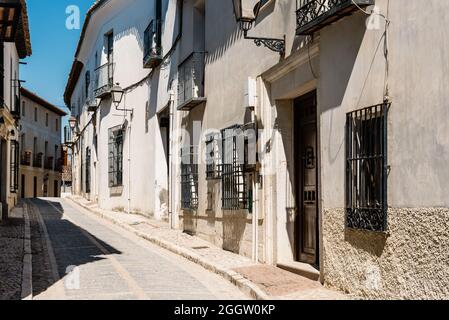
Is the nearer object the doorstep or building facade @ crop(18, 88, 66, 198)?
the doorstep

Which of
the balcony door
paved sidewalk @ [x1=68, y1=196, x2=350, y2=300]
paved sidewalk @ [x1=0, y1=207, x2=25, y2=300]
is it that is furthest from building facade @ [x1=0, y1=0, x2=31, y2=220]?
the balcony door

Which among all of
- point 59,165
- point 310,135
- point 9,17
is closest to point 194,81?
point 9,17

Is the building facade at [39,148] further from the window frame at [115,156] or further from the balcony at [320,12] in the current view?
the balcony at [320,12]

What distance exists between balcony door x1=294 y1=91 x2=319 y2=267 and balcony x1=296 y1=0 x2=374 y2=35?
1288 mm

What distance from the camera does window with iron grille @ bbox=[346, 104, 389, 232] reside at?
5.89 meters

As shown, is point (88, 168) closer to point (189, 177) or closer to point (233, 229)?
point (189, 177)

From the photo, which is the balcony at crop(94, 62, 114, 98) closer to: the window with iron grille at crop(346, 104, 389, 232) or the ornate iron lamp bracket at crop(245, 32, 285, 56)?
the ornate iron lamp bracket at crop(245, 32, 285, 56)

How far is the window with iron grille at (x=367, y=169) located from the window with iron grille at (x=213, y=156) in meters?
4.94

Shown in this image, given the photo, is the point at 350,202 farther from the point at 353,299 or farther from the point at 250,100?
the point at 250,100

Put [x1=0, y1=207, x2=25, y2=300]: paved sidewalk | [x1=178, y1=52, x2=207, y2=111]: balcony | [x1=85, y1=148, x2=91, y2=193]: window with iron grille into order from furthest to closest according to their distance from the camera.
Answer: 1. [x1=85, y1=148, x2=91, y2=193]: window with iron grille
2. [x1=178, y1=52, x2=207, y2=111]: balcony
3. [x1=0, y1=207, x2=25, y2=300]: paved sidewalk

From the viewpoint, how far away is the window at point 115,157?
69.0 feet

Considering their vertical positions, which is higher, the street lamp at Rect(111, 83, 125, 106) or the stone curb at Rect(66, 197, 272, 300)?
the street lamp at Rect(111, 83, 125, 106)

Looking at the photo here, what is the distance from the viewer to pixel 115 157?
70.5 ft
